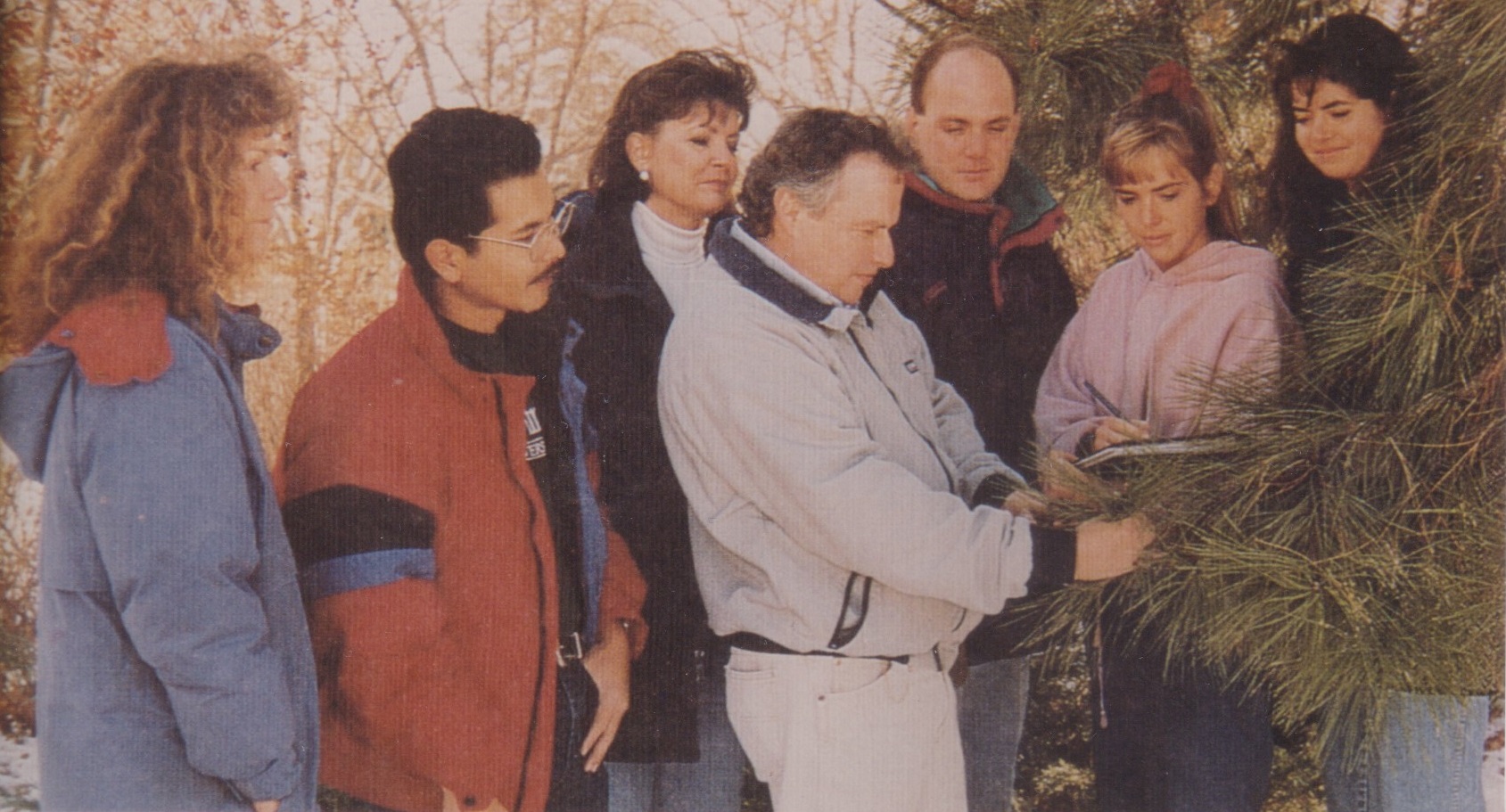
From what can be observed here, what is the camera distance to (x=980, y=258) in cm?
259

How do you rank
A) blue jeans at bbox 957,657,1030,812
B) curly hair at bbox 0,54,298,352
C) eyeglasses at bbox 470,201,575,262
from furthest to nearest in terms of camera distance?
blue jeans at bbox 957,657,1030,812 < eyeglasses at bbox 470,201,575,262 < curly hair at bbox 0,54,298,352

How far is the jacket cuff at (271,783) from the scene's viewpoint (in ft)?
7.44

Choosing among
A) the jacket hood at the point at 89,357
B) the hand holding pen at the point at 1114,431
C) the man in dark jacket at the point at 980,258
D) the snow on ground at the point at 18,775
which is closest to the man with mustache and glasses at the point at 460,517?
the jacket hood at the point at 89,357

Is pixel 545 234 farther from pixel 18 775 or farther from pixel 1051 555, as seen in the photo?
pixel 18 775

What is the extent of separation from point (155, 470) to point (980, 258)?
136 cm

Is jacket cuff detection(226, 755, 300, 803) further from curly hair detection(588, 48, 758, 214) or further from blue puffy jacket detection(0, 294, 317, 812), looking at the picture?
curly hair detection(588, 48, 758, 214)

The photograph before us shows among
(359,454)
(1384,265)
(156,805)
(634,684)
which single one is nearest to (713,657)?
(634,684)

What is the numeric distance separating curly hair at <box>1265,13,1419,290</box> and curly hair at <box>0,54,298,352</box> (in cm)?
169

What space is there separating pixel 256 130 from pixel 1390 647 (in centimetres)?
196

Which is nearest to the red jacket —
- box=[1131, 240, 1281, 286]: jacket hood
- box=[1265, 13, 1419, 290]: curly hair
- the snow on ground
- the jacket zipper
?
the jacket zipper

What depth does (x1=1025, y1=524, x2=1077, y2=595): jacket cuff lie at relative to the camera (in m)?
2.24

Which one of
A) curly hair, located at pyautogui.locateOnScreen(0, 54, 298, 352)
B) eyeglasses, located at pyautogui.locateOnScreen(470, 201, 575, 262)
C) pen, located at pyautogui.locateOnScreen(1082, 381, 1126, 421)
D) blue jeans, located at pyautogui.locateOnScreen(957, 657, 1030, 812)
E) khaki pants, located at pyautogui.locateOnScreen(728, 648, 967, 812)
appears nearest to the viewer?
khaki pants, located at pyautogui.locateOnScreen(728, 648, 967, 812)

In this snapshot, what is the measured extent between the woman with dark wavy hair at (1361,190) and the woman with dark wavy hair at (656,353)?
93 cm

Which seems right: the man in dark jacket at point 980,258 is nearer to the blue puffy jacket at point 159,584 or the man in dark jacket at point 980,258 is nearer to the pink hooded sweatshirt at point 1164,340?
the pink hooded sweatshirt at point 1164,340
